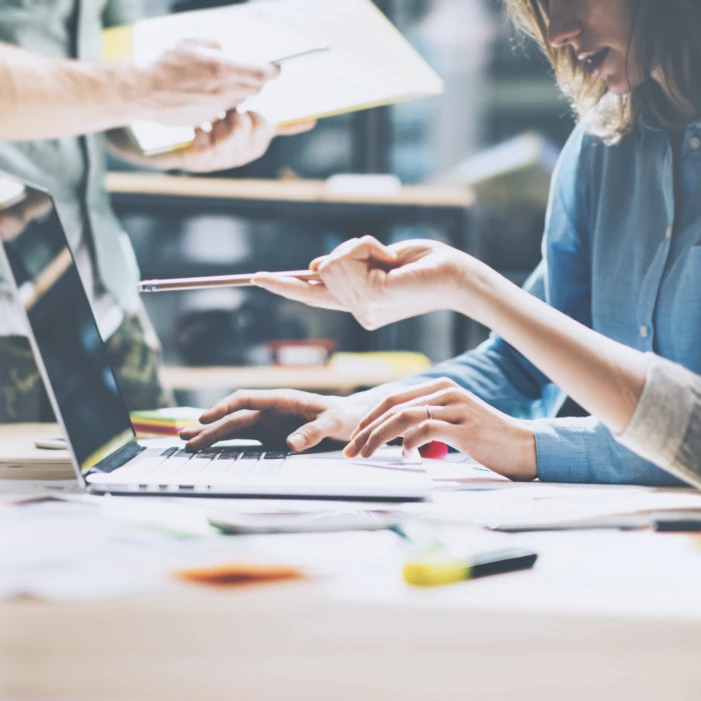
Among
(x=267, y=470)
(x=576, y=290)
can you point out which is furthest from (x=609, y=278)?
(x=267, y=470)

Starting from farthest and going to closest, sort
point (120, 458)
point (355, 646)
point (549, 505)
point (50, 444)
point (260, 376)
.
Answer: point (260, 376) → point (50, 444) → point (120, 458) → point (549, 505) → point (355, 646)

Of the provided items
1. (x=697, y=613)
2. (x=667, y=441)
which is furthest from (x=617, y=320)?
(x=697, y=613)

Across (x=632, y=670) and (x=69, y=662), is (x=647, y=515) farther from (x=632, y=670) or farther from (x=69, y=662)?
(x=69, y=662)

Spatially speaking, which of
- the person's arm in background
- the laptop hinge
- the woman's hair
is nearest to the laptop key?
the laptop hinge

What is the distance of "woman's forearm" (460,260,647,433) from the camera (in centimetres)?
62

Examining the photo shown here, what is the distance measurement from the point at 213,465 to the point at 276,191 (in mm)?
827

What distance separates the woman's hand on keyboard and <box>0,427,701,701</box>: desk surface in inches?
14.5

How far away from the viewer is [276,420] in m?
0.78

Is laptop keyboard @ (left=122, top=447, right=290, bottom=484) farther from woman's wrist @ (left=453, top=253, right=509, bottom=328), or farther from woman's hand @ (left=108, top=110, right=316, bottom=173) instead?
woman's hand @ (left=108, top=110, right=316, bottom=173)

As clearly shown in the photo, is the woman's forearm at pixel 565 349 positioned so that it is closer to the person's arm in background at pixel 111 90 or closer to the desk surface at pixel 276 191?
the person's arm in background at pixel 111 90

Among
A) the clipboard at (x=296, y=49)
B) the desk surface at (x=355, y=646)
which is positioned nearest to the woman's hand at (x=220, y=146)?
the clipboard at (x=296, y=49)

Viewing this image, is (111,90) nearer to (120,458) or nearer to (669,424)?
(120,458)

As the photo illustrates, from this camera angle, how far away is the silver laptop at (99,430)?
1.99 feet

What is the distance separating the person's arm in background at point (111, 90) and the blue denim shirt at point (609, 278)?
0.41m
